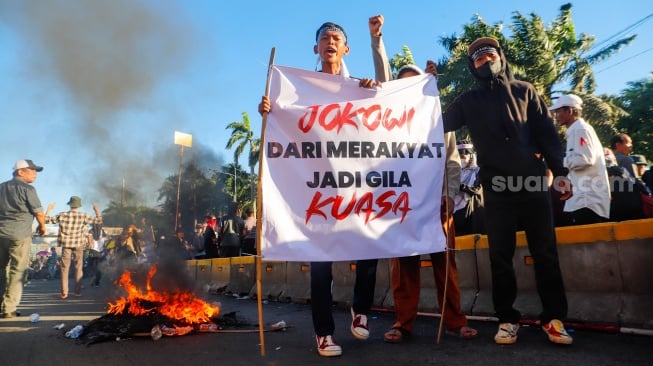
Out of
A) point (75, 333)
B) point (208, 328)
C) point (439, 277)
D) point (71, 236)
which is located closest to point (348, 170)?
point (439, 277)

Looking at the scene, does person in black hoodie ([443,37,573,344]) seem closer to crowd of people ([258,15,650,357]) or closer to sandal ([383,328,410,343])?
crowd of people ([258,15,650,357])

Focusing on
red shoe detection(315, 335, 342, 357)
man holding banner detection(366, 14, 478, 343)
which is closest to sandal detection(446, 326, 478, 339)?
man holding banner detection(366, 14, 478, 343)

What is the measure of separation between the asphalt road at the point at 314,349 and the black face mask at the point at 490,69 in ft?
7.16

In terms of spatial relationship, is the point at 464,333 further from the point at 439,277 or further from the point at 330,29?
the point at 330,29

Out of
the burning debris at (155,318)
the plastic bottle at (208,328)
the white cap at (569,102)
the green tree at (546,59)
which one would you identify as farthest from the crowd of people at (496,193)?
the green tree at (546,59)

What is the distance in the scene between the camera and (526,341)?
3398 mm

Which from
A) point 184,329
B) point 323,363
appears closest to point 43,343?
point 184,329

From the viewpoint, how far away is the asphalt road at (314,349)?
9.66 feet

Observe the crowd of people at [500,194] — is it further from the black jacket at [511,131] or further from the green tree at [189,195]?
the green tree at [189,195]

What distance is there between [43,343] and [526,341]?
4363 millimetres

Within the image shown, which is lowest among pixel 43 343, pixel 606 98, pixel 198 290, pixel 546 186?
pixel 43 343

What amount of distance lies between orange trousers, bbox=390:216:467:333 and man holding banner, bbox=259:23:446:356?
1.46ft

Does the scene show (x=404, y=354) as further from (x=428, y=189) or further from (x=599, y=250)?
(x=599, y=250)

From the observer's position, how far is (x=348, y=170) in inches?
139
